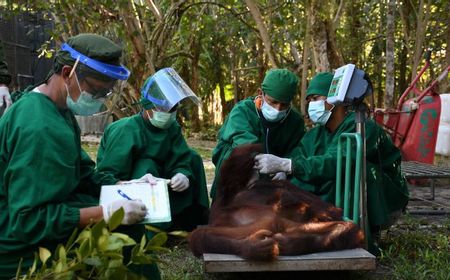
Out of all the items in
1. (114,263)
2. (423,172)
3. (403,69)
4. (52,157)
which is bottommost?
(423,172)

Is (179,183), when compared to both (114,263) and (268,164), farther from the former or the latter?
(114,263)

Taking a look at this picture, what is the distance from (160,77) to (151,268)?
2.01m

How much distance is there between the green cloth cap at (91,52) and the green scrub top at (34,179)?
184 millimetres

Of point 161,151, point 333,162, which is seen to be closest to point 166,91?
point 161,151

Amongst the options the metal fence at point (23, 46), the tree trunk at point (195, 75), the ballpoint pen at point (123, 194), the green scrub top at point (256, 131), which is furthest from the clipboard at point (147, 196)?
the metal fence at point (23, 46)

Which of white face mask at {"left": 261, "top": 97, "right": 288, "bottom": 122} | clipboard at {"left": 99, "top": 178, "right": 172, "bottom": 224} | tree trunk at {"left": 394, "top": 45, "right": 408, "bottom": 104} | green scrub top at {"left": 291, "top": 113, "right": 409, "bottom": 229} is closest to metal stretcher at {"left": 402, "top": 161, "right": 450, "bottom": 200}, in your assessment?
green scrub top at {"left": 291, "top": 113, "right": 409, "bottom": 229}

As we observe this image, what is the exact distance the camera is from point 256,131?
527 centimetres

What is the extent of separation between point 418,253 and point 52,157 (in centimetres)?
312

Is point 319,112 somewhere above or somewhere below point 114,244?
above

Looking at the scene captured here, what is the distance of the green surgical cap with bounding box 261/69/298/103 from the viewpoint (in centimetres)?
496

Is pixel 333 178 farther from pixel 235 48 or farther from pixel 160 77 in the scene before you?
pixel 235 48

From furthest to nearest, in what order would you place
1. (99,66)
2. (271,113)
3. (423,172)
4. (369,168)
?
(423,172) → (271,113) → (369,168) → (99,66)

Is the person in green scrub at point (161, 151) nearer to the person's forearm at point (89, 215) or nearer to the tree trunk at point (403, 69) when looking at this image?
the person's forearm at point (89, 215)

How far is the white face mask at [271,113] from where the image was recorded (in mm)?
5125
